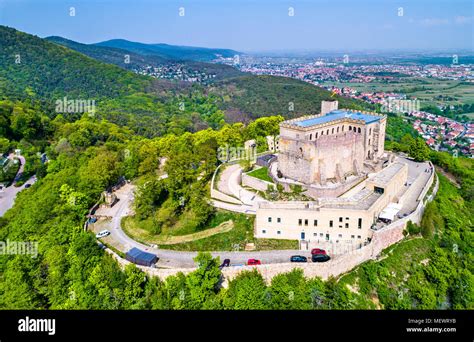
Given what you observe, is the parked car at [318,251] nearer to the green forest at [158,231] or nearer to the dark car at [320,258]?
the dark car at [320,258]

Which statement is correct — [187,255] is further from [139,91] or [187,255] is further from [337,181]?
[139,91]

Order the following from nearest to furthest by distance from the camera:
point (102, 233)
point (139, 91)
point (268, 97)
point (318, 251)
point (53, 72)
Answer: point (318, 251) → point (102, 233) → point (53, 72) → point (268, 97) → point (139, 91)

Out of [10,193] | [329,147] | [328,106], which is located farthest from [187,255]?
[10,193]

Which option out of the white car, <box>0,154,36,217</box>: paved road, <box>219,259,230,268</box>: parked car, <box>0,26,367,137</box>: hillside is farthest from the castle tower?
<box>0,26,367,137</box>: hillside

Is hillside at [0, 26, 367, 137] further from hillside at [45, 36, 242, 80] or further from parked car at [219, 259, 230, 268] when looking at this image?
parked car at [219, 259, 230, 268]
